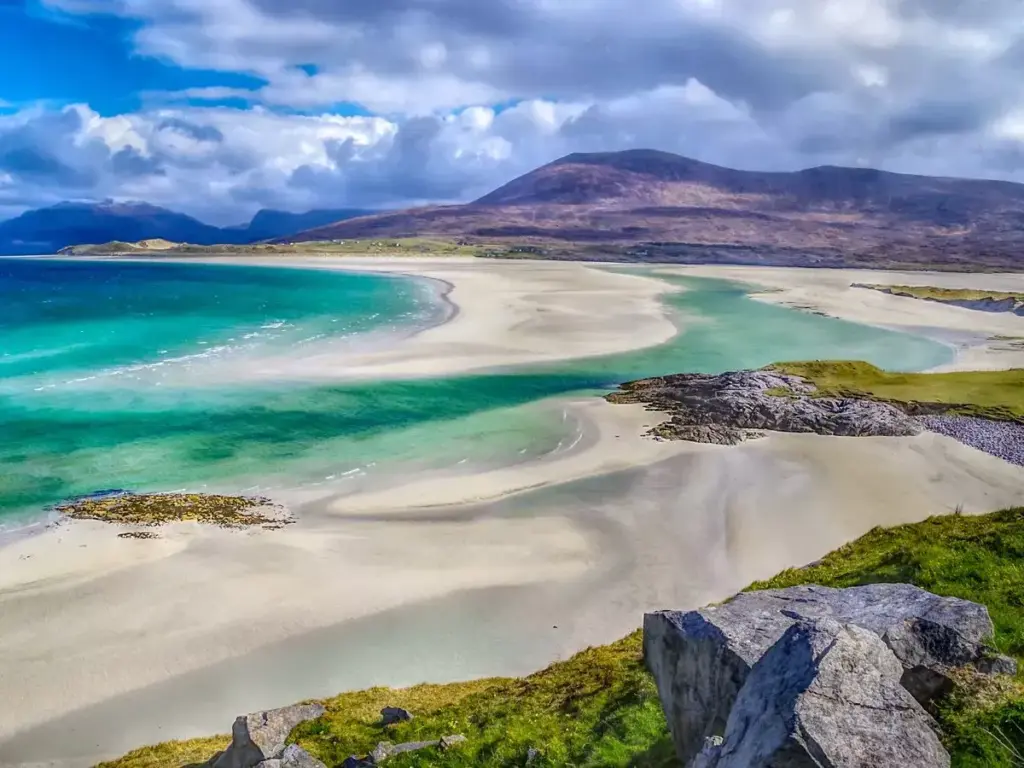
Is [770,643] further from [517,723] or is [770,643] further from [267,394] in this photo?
[267,394]

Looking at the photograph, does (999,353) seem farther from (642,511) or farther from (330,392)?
(330,392)

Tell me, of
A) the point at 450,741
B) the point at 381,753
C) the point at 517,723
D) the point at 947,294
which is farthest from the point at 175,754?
the point at 947,294

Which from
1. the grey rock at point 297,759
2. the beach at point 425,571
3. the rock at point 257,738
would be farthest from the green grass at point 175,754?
the grey rock at point 297,759

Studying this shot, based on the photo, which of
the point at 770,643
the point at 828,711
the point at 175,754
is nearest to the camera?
the point at 828,711

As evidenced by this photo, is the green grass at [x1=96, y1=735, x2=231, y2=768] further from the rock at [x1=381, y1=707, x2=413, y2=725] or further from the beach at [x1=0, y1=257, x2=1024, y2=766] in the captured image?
the rock at [x1=381, y1=707, x2=413, y2=725]

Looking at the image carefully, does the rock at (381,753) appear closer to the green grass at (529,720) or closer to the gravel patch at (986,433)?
the green grass at (529,720)

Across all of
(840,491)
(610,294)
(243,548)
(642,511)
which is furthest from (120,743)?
(610,294)
